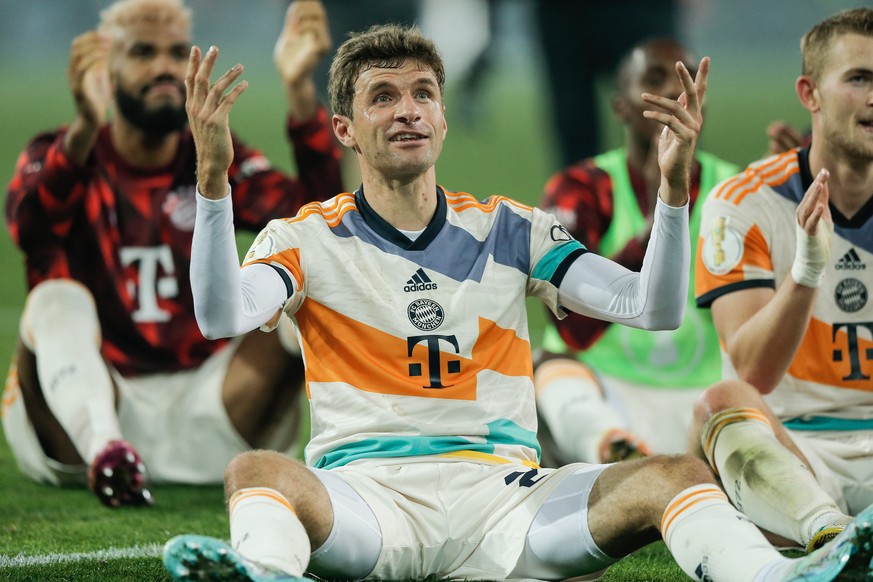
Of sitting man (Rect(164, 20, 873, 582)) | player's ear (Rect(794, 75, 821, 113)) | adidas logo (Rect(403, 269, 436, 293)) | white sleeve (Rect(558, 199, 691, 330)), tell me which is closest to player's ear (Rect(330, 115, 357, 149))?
sitting man (Rect(164, 20, 873, 582))

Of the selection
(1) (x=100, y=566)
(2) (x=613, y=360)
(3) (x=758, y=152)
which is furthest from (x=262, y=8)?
(1) (x=100, y=566)

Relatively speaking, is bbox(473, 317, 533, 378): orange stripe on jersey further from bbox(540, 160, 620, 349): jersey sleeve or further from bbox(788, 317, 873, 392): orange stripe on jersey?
bbox(540, 160, 620, 349): jersey sleeve

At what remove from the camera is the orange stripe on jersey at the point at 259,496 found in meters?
2.96

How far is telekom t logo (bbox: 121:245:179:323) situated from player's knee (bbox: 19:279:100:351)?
204 millimetres

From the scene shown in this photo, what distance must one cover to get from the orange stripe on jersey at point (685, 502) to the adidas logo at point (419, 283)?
86cm

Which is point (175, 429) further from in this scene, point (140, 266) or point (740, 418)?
point (740, 418)

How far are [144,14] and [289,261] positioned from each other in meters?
2.88

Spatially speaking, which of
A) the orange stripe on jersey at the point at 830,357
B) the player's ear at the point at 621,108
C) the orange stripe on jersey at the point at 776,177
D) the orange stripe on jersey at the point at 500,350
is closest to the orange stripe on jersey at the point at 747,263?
the orange stripe on jersey at the point at 776,177

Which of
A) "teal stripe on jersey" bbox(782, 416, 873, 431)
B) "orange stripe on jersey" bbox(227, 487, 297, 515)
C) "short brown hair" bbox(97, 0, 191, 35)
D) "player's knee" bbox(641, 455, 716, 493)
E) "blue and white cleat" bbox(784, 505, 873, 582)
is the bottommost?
"teal stripe on jersey" bbox(782, 416, 873, 431)

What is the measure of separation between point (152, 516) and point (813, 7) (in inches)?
761

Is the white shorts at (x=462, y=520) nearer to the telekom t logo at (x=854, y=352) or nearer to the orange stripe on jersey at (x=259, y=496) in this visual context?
the orange stripe on jersey at (x=259, y=496)

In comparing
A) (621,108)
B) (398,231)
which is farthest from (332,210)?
(621,108)

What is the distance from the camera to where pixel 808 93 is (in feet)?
14.3

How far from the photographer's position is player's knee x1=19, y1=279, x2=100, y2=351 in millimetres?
5414
